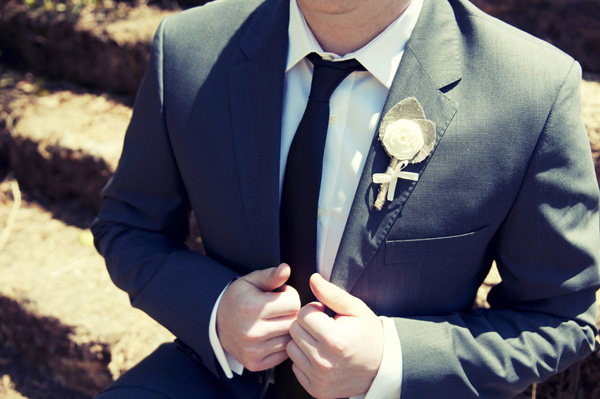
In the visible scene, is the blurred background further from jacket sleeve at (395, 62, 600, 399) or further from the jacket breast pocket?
the jacket breast pocket

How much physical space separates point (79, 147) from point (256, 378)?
6.31ft

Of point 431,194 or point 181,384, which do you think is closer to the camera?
point 431,194

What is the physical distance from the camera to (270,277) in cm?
140

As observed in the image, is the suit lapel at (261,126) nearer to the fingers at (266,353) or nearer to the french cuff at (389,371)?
the fingers at (266,353)

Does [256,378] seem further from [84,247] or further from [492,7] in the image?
[492,7]

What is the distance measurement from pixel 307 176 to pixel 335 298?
324 mm

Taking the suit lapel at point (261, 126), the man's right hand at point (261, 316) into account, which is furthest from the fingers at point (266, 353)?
the suit lapel at point (261, 126)

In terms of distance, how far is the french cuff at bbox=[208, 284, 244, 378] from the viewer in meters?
1.56

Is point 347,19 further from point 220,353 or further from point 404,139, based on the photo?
point 220,353

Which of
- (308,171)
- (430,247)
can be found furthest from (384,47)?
(430,247)

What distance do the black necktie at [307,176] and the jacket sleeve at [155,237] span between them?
0.71ft

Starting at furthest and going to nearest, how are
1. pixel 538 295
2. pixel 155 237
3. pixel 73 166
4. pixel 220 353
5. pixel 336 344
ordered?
pixel 73 166
pixel 155 237
pixel 220 353
pixel 538 295
pixel 336 344

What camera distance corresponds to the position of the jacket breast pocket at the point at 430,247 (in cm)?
140

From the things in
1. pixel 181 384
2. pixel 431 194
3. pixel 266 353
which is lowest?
pixel 181 384
